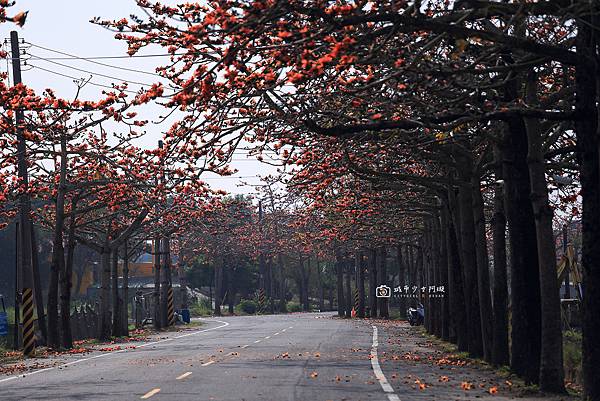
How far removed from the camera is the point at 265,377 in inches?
785

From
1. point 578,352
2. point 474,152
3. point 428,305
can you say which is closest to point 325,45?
point 474,152

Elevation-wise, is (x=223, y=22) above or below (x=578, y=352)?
above

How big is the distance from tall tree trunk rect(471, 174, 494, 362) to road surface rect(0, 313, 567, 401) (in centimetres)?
74

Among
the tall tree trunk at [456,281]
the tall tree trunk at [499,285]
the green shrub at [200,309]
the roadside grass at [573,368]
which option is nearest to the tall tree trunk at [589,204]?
the roadside grass at [573,368]

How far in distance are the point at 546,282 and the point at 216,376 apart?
6837 mm

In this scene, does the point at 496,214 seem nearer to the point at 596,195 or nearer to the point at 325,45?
the point at 596,195

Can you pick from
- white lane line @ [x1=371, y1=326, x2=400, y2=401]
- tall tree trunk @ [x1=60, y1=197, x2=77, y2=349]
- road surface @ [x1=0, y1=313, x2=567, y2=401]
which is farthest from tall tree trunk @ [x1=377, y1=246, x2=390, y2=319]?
white lane line @ [x1=371, y1=326, x2=400, y2=401]

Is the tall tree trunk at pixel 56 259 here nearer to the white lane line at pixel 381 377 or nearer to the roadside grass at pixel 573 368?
the white lane line at pixel 381 377

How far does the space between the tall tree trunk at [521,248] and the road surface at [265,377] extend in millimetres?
951

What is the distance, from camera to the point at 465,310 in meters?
29.0

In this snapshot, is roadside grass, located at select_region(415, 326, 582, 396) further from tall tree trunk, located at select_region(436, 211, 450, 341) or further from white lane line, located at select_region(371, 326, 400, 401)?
tall tree trunk, located at select_region(436, 211, 450, 341)

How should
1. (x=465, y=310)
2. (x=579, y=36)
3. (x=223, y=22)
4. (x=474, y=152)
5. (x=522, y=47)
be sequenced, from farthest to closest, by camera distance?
(x=465, y=310), (x=474, y=152), (x=579, y=36), (x=522, y=47), (x=223, y=22)

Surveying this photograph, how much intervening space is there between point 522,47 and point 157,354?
1902 centimetres

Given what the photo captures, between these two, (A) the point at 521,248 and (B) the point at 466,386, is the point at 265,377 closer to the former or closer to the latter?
(B) the point at 466,386
